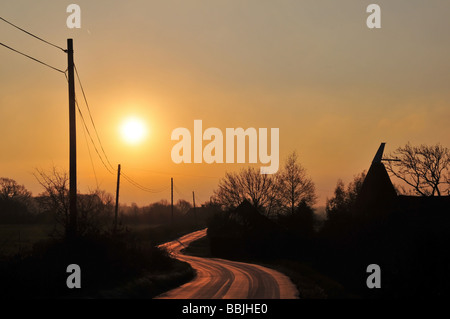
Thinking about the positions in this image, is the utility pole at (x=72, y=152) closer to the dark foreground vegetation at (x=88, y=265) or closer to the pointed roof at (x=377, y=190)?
the dark foreground vegetation at (x=88, y=265)

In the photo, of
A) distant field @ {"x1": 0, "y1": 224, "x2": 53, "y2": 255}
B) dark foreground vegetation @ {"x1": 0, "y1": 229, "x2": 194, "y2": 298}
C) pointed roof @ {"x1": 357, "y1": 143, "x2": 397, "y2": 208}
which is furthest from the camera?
pointed roof @ {"x1": 357, "y1": 143, "x2": 397, "y2": 208}

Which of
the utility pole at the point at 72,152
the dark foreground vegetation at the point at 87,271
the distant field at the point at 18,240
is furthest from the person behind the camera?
the utility pole at the point at 72,152

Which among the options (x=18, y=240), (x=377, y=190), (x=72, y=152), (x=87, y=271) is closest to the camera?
(x=87, y=271)

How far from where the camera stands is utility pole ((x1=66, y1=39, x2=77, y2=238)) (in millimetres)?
23422

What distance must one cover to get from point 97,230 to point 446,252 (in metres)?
20.3

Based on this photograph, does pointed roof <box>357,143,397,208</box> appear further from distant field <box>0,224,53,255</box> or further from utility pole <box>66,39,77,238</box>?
utility pole <box>66,39,77,238</box>

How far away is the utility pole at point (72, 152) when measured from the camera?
76.8 feet

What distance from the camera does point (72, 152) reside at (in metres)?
24.0

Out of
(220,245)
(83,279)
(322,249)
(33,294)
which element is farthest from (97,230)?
(220,245)

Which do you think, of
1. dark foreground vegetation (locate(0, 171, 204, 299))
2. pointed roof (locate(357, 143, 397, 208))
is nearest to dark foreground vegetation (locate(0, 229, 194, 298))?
dark foreground vegetation (locate(0, 171, 204, 299))

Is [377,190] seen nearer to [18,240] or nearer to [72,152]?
[18,240]

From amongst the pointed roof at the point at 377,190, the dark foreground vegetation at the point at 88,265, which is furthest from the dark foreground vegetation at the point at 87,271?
the pointed roof at the point at 377,190

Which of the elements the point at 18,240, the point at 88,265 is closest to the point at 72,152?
the point at 88,265
